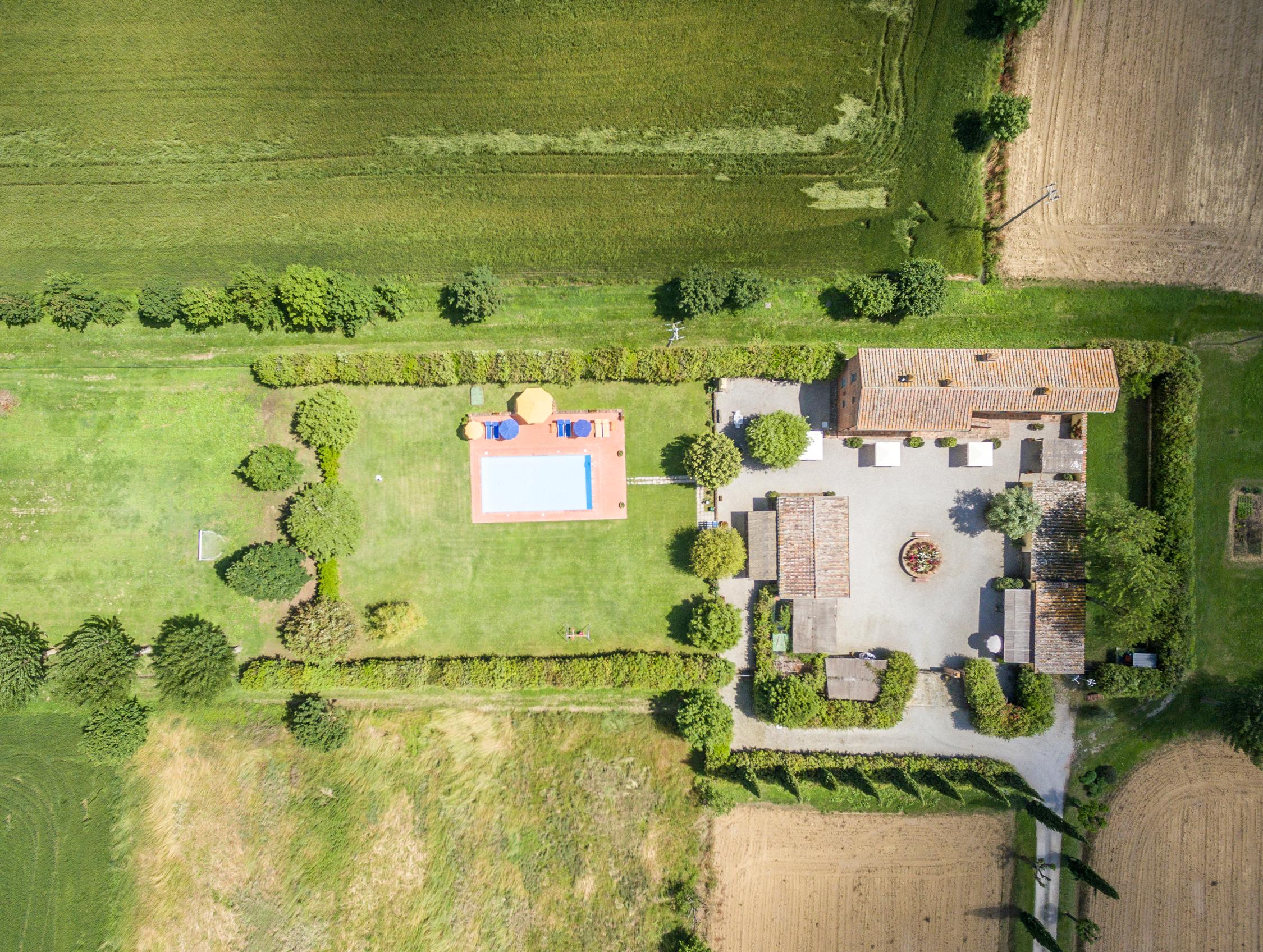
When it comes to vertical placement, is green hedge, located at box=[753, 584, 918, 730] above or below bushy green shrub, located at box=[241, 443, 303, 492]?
below

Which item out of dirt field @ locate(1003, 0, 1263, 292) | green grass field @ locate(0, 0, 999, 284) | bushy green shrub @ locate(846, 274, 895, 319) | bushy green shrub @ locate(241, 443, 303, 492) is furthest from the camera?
green grass field @ locate(0, 0, 999, 284)

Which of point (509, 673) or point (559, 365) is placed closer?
point (509, 673)

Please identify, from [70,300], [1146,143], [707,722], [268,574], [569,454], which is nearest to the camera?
[707,722]

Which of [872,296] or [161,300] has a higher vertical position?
[161,300]

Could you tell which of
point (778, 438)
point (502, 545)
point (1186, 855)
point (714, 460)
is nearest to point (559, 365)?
point (714, 460)

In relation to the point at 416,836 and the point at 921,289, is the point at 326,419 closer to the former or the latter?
the point at 416,836

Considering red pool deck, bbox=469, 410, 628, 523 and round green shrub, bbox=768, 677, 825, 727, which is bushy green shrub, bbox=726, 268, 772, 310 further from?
round green shrub, bbox=768, 677, 825, 727

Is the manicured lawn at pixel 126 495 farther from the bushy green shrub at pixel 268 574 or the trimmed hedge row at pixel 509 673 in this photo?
the trimmed hedge row at pixel 509 673

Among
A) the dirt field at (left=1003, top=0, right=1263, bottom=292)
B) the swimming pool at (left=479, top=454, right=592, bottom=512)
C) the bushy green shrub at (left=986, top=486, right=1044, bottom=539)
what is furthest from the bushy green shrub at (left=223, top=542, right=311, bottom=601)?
the dirt field at (left=1003, top=0, right=1263, bottom=292)
